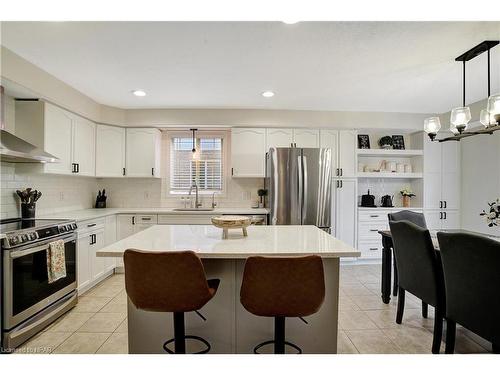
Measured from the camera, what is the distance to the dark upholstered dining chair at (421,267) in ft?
6.72

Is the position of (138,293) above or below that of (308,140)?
below

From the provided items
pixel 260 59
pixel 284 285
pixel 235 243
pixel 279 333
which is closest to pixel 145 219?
pixel 235 243

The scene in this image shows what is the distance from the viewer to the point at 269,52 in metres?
2.45

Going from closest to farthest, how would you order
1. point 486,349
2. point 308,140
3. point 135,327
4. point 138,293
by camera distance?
1. point 138,293
2. point 135,327
3. point 486,349
4. point 308,140

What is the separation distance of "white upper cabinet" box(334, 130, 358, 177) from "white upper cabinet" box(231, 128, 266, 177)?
1.22m

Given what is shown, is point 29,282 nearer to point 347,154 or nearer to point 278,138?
point 278,138

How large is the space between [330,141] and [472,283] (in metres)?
3.07

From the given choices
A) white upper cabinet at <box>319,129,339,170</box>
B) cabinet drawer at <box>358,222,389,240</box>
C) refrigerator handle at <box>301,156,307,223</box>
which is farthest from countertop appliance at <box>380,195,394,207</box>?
refrigerator handle at <box>301,156,307,223</box>

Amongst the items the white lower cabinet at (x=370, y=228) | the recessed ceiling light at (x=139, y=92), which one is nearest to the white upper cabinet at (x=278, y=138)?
the white lower cabinet at (x=370, y=228)

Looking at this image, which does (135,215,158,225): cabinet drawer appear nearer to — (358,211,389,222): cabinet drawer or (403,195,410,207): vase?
(358,211,389,222): cabinet drawer

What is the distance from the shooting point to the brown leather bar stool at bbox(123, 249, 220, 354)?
4.49 ft
